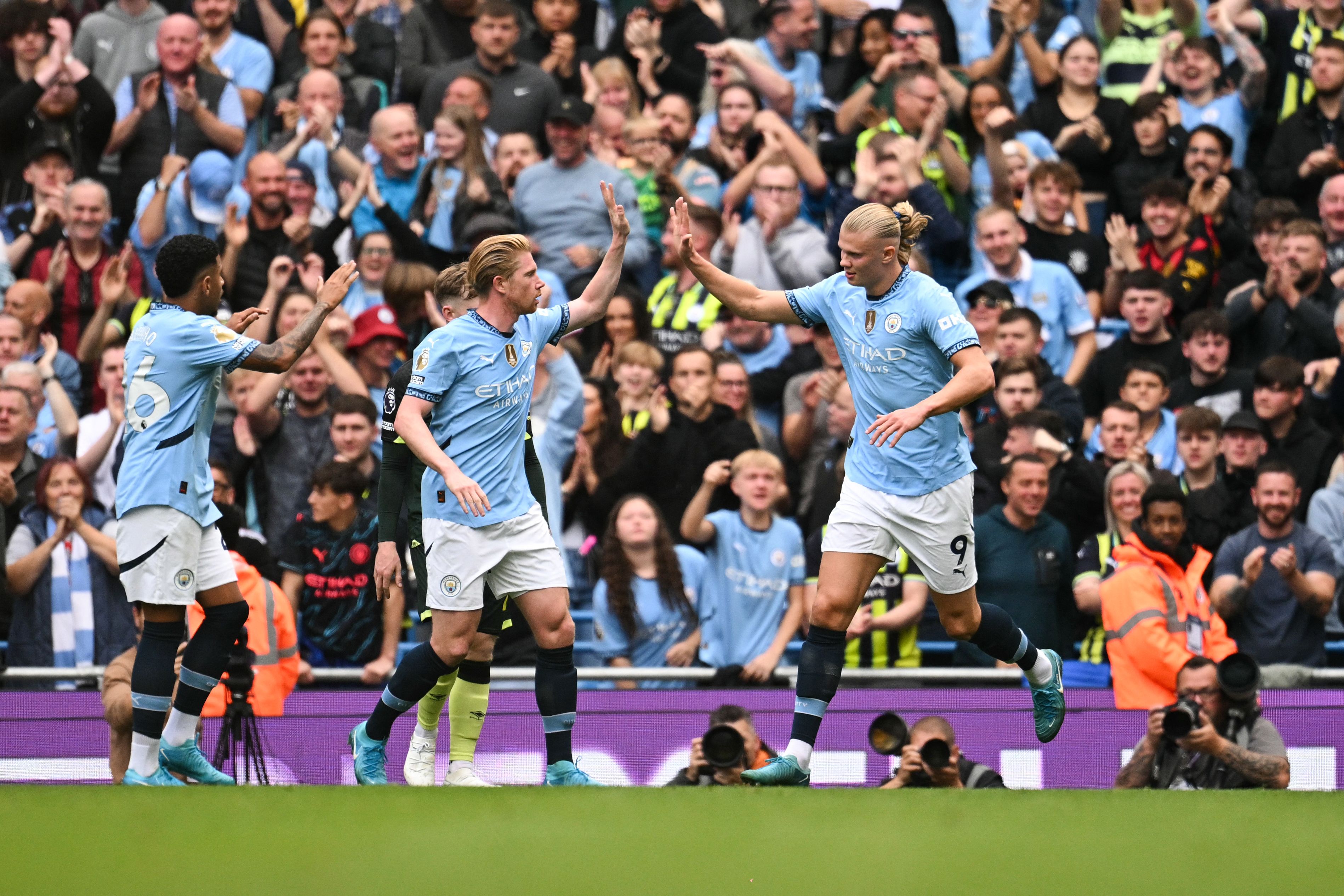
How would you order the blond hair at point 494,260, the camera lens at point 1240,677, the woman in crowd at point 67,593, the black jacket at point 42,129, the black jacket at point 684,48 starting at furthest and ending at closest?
the black jacket at point 684,48, the black jacket at point 42,129, the woman in crowd at point 67,593, the camera lens at point 1240,677, the blond hair at point 494,260

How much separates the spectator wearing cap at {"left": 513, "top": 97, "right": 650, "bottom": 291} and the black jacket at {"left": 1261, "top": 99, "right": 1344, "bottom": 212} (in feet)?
14.2

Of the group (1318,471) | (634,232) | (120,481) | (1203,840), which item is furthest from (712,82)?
(1203,840)

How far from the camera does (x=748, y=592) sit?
9.45m

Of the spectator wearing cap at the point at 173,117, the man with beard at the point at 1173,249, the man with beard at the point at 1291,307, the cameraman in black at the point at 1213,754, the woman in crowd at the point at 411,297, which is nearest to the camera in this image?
the cameraman in black at the point at 1213,754

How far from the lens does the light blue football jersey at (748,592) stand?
30.9ft

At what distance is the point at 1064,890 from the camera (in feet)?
17.4

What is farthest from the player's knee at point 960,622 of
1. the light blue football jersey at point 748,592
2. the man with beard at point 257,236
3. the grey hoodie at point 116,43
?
the grey hoodie at point 116,43

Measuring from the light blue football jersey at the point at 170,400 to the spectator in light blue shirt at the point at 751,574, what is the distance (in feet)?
10.4

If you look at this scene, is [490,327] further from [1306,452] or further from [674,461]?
[1306,452]

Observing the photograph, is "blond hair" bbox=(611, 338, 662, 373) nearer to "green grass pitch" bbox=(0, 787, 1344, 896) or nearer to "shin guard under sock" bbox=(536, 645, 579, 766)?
"shin guard under sock" bbox=(536, 645, 579, 766)

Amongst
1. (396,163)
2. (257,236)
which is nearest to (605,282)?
(257,236)

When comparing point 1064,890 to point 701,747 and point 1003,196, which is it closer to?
point 701,747

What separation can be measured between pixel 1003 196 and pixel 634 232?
2.52 m

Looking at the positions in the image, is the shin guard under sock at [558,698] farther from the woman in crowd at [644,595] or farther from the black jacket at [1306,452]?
the black jacket at [1306,452]
